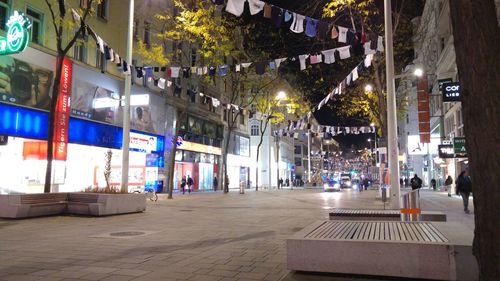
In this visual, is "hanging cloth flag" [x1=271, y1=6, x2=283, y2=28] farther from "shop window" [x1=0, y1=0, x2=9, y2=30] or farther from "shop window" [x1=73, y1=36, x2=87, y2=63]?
"shop window" [x1=73, y1=36, x2=87, y2=63]

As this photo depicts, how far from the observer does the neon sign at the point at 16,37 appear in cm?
1411

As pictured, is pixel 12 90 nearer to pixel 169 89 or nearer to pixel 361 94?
pixel 169 89

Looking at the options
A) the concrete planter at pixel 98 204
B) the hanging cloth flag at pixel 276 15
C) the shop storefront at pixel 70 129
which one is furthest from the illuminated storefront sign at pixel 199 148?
the hanging cloth flag at pixel 276 15

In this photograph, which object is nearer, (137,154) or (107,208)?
(107,208)

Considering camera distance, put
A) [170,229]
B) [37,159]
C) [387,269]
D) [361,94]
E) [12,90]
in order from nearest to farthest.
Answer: [387,269]
[170,229]
[12,90]
[37,159]
[361,94]

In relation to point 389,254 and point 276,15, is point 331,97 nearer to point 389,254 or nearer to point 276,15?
point 276,15

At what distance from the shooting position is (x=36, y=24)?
23.4 meters

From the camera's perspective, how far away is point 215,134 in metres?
47.3

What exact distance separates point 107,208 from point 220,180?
33.2 meters

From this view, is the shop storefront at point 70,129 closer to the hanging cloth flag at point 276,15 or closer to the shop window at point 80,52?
the shop window at point 80,52

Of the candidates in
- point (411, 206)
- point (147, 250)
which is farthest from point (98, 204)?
point (411, 206)

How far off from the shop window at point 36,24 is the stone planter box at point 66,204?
10690 millimetres

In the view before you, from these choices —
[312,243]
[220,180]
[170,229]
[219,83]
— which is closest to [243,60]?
[219,83]

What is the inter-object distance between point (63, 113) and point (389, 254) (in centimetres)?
2210
